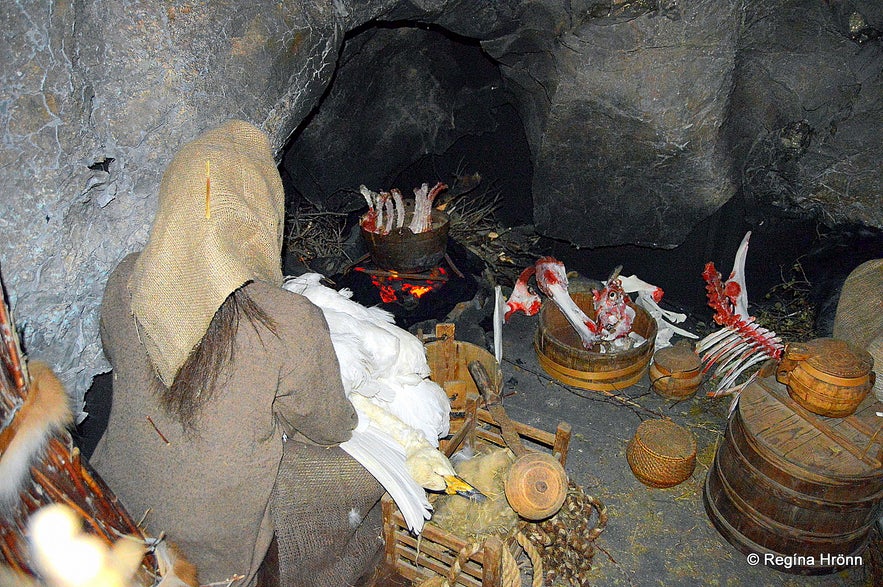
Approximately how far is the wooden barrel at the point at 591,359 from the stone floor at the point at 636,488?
0.53ft

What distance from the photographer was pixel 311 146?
5965 mm

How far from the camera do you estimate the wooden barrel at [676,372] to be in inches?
166

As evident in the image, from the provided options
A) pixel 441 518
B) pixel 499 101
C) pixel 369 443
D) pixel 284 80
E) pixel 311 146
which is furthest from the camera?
pixel 499 101

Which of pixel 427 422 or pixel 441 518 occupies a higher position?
pixel 427 422

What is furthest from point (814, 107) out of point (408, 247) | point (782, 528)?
point (408, 247)

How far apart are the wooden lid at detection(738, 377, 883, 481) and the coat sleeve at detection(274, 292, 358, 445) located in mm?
2137

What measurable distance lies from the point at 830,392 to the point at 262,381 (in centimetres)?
271

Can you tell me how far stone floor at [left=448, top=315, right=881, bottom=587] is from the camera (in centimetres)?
316

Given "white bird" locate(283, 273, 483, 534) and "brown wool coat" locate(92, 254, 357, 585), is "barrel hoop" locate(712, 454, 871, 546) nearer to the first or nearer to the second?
"white bird" locate(283, 273, 483, 534)

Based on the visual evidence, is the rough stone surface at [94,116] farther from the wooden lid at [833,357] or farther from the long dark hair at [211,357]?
the wooden lid at [833,357]

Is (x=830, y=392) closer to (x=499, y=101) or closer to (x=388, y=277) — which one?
(x=388, y=277)

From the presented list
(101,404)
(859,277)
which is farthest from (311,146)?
(859,277)

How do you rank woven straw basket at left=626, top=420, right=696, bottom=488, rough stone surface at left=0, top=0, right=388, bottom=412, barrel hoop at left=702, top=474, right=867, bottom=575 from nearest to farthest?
1. rough stone surface at left=0, top=0, right=388, bottom=412
2. barrel hoop at left=702, top=474, right=867, bottom=575
3. woven straw basket at left=626, top=420, right=696, bottom=488

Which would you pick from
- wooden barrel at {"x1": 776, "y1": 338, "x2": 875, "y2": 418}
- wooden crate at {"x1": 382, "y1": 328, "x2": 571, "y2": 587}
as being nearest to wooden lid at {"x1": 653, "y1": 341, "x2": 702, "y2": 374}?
wooden barrel at {"x1": 776, "y1": 338, "x2": 875, "y2": 418}
